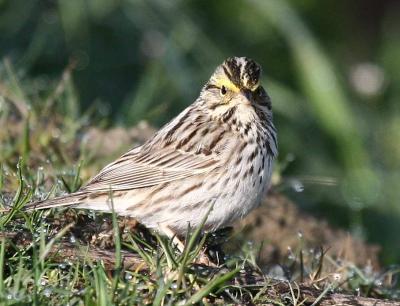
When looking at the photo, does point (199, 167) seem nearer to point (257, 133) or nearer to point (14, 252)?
point (257, 133)

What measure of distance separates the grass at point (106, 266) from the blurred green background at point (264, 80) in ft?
8.84

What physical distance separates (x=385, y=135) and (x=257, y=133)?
7.05 meters

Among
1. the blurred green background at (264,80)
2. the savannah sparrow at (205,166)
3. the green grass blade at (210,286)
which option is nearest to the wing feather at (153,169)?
the savannah sparrow at (205,166)

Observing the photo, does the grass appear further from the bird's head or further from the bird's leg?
the bird's head

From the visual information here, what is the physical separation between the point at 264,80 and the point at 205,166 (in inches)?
226

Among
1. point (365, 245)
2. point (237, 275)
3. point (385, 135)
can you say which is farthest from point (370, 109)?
point (237, 275)

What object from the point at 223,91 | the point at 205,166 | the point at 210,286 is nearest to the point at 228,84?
the point at 223,91

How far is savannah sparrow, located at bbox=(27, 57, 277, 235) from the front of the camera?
Result: 5.64 metres

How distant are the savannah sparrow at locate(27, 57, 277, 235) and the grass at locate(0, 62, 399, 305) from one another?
150 mm

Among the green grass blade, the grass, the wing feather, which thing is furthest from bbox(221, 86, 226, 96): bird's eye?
the green grass blade

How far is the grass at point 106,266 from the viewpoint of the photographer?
445cm

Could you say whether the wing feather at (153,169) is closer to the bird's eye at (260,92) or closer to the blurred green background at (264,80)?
the bird's eye at (260,92)

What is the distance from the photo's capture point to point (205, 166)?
5.79 metres

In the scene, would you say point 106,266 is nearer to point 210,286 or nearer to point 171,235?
point 210,286
